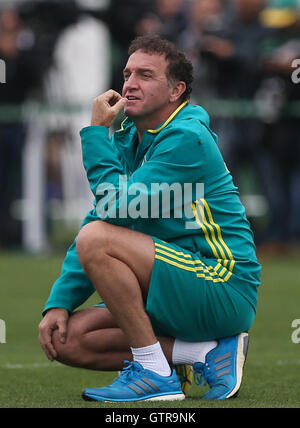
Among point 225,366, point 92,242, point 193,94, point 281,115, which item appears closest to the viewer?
point 92,242

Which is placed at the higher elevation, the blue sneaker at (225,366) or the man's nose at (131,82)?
the man's nose at (131,82)

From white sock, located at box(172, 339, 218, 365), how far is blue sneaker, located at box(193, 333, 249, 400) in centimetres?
2

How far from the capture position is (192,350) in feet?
15.5

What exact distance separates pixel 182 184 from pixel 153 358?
71cm

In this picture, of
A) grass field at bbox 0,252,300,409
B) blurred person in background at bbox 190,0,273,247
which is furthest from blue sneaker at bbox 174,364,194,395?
blurred person in background at bbox 190,0,273,247

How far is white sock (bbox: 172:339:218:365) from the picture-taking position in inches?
186

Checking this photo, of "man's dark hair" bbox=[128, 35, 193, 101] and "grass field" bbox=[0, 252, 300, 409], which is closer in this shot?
"grass field" bbox=[0, 252, 300, 409]

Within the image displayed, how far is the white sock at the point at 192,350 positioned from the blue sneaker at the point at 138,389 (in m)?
0.18

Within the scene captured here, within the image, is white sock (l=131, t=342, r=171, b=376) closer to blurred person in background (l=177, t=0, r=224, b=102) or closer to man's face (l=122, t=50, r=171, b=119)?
man's face (l=122, t=50, r=171, b=119)

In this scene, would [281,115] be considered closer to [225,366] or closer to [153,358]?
[225,366]

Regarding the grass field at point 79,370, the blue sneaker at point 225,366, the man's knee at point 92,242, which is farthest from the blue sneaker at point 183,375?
the man's knee at point 92,242

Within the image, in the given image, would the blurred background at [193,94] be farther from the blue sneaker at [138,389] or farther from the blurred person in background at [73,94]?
the blue sneaker at [138,389]

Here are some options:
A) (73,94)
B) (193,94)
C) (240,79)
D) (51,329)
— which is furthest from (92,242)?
(73,94)

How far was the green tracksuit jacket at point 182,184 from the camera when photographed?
4520 millimetres
